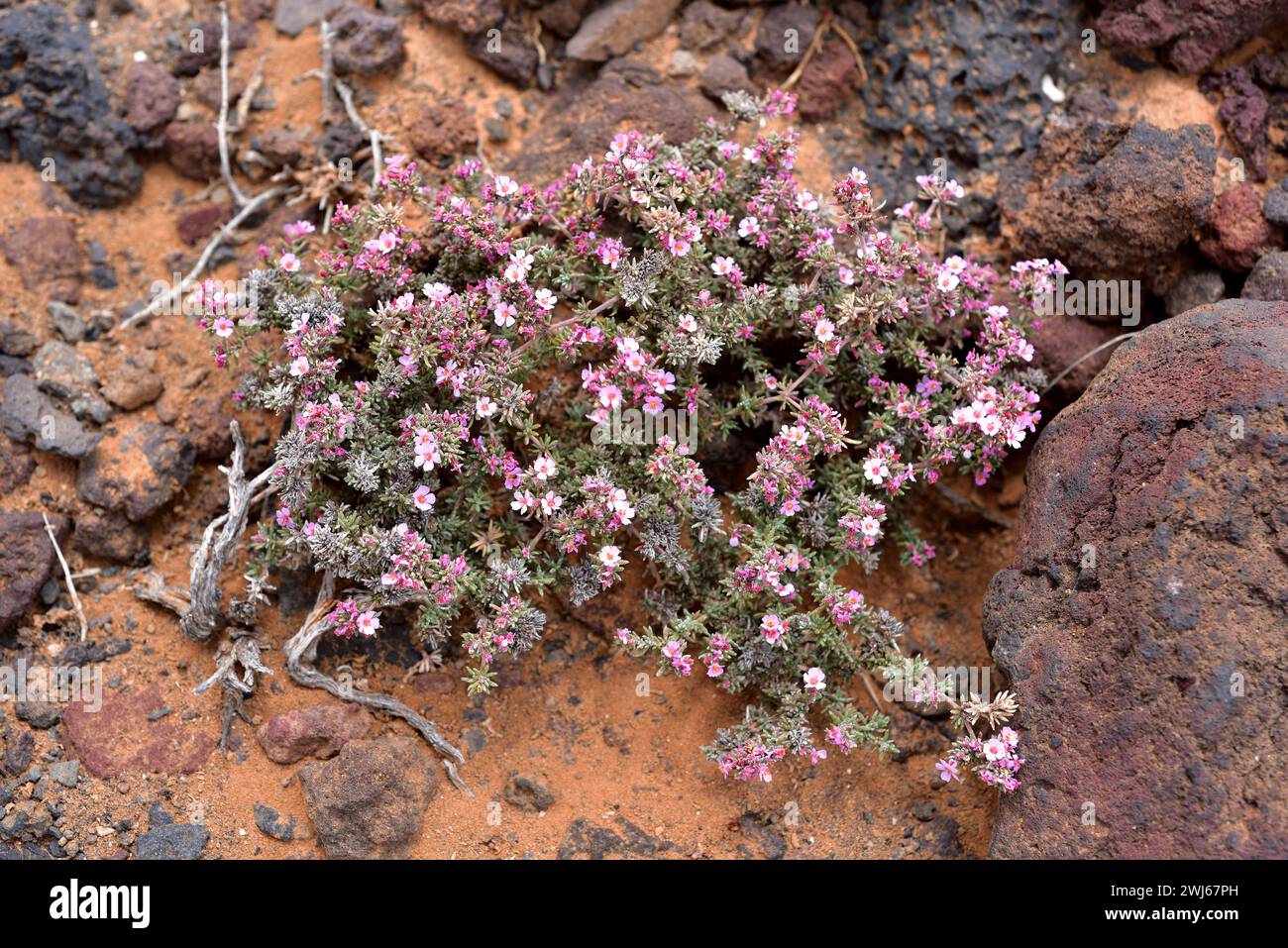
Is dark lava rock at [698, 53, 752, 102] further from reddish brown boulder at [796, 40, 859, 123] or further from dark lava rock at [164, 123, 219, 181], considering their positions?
dark lava rock at [164, 123, 219, 181]

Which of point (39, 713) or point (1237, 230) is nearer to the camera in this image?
point (39, 713)

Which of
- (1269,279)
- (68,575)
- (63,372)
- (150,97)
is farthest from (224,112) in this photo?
(1269,279)

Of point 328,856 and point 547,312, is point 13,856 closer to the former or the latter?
point 328,856

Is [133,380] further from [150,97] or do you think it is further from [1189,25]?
[1189,25]

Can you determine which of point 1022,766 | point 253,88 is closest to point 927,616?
point 1022,766

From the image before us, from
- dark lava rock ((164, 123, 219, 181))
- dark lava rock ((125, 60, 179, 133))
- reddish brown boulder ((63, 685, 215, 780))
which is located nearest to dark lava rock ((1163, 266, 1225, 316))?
reddish brown boulder ((63, 685, 215, 780))

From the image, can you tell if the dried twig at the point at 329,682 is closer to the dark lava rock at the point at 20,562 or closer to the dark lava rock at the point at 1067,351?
the dark lava rock at the point at 20,562

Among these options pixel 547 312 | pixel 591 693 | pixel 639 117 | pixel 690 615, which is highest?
pixel 639 117
